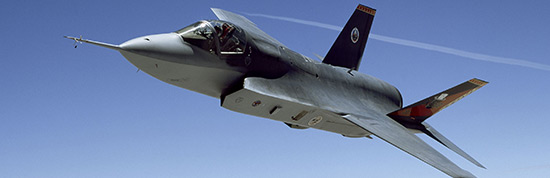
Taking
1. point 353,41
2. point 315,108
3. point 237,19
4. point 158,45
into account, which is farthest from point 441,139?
point 158,45

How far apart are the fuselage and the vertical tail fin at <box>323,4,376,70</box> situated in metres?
3.33

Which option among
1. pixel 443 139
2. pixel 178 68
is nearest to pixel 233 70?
pixel 178 68

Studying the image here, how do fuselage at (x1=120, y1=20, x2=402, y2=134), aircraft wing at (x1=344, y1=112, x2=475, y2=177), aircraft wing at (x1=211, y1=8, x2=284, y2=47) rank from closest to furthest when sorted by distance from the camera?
fuselage at (x1=120, y1=20, x2=402, y2=134) < aircraft wing at (x1=344, y1=112, x2=475, y2=177) < aircraft wing at (x1=211, y1=8, x2=284, y2=47)

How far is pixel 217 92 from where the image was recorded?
557 inches

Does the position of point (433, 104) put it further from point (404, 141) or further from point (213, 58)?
point (213, 58)

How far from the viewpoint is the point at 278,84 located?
14.5 m

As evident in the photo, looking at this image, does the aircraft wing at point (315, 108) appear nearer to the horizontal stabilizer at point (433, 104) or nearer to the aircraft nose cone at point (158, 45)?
the horizontal stabilizer at point (433, 104)

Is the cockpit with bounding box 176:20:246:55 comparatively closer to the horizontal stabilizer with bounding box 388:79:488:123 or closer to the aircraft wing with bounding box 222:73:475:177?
the aircraft wing with bounding box 222:73:475:177

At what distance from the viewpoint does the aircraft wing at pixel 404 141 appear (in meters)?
12.9

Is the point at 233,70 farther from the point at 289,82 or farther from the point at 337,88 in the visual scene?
the point at 337,88

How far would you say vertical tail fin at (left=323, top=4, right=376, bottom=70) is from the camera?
64.3 feet

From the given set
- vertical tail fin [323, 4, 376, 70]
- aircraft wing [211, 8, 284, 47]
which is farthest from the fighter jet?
aircraft wing [211, 8, 284, 47]

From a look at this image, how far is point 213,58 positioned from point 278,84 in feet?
6.87

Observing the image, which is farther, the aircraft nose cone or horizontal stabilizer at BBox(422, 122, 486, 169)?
horizontal stabilizer at BBox(422, 122, 486, 169)
